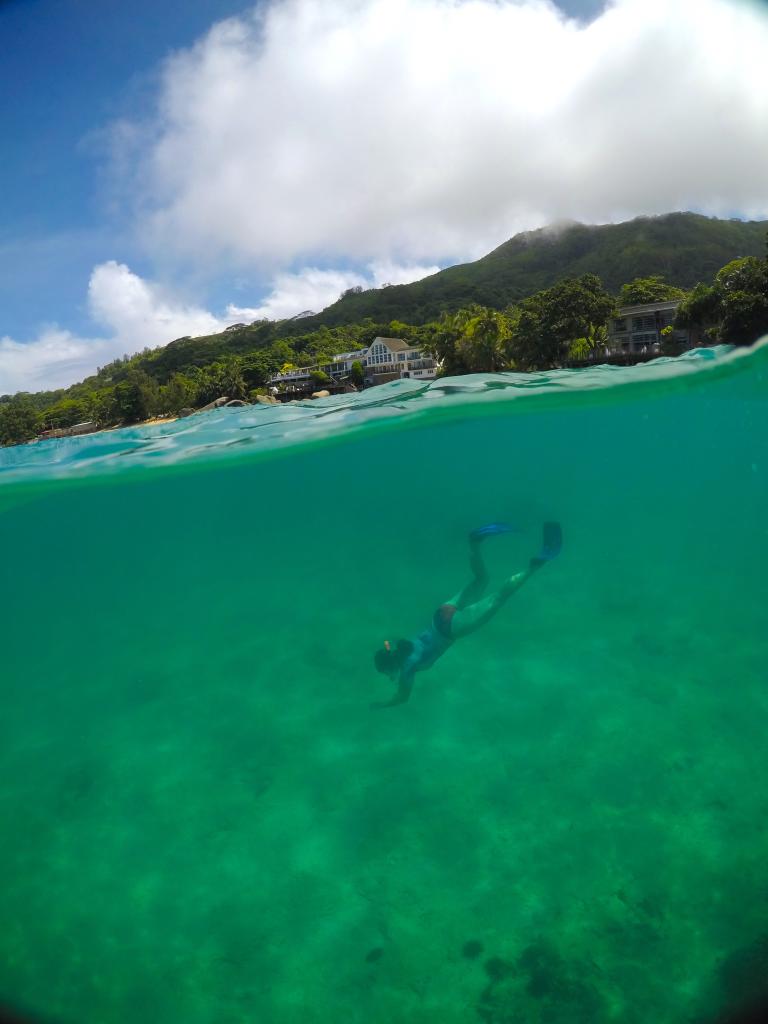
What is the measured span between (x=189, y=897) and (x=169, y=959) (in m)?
0.56

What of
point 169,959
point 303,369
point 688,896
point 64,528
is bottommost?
point 688,896

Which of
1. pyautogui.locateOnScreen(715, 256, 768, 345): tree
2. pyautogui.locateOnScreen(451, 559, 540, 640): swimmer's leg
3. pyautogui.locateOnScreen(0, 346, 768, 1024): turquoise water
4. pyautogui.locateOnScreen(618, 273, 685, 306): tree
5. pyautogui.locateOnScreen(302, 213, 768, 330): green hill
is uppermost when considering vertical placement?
pyautogui.locateOnScreen(302, 213, 768, 330): green hill

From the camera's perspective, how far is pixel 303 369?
8688 centimetres

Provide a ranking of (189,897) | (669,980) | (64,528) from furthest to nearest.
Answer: (64,528) < (189,897) < (669,980)

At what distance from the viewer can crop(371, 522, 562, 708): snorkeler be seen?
6.63 m

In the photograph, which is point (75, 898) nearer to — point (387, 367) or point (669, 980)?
point (669, 980)

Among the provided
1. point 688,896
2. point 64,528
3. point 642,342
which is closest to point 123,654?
point 64,528

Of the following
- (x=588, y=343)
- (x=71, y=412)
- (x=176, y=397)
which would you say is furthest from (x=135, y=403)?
(x=588, y=343)

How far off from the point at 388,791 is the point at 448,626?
2.06 metres

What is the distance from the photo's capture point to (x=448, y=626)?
745 centimetres

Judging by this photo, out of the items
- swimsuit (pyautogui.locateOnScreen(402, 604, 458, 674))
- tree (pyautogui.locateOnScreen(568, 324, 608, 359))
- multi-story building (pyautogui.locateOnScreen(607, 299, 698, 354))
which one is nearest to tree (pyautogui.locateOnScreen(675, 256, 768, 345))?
tree (pyautogui.locateOnScreen(568, 324, 608, 359))

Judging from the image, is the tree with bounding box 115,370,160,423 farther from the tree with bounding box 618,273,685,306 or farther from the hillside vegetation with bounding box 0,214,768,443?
the tree with bounding box 618,273,685,306

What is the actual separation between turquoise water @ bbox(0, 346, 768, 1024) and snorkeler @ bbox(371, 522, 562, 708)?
995 mm

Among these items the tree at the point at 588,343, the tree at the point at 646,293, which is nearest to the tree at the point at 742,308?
the tree at the point at 588,343
